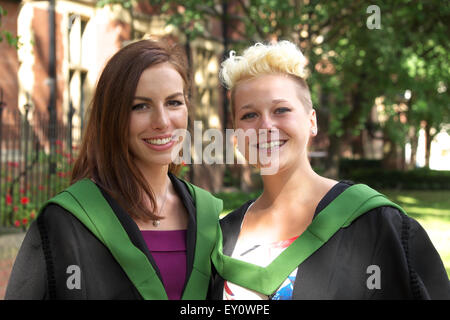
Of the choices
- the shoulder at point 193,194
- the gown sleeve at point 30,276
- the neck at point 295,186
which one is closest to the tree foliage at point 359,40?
the shoulder at point 193,194

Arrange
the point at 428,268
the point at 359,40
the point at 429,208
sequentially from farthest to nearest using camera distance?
the point at 429,208 < the point at 359,40 < the point at 428,268

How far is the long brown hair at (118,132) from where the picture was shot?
2.16 m

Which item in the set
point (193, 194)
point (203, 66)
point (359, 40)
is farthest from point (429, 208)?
point (193, 194)

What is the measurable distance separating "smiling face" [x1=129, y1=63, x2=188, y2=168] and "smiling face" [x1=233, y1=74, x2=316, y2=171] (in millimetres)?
300

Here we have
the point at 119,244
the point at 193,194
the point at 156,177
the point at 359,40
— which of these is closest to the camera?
the point at 119,244

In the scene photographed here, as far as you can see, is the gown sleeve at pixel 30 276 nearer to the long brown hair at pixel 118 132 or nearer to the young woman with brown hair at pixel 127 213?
the young woman with brown hair at pixel 127 213

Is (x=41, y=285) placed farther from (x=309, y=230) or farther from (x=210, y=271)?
(x=309, y=230)

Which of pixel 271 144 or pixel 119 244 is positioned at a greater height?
pixel 271 144

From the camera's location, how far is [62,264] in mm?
1890

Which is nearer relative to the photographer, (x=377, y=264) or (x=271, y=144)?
(x=377, y=264)

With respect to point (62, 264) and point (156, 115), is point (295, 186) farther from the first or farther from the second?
point (62, 264)

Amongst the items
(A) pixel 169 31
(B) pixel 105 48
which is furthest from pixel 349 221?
(A) pixel 169 31

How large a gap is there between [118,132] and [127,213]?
1.09 ft

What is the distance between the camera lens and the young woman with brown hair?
6.27ft
